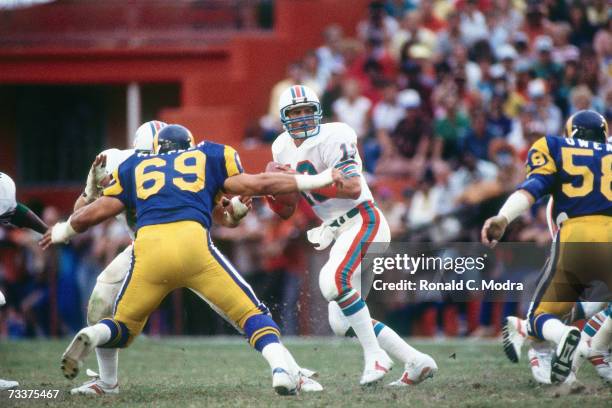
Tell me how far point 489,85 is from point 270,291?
12.9ft

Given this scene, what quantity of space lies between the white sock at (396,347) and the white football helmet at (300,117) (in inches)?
60.5

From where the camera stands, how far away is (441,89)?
14703 millimetres

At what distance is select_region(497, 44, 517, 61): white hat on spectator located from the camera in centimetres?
1467

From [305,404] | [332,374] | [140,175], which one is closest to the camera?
[305,404]

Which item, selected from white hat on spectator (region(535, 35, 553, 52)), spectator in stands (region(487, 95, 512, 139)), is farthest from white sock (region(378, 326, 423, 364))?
white hat on spectator (region(535, 35, 553, 52))

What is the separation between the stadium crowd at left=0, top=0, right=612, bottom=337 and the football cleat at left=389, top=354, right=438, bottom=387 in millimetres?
3945

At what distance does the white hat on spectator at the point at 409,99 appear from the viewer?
1470cm

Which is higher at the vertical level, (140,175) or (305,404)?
(140,175)

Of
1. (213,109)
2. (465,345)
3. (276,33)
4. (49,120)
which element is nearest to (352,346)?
(465,345)

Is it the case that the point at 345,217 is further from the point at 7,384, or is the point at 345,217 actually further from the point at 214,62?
the point at 214,62

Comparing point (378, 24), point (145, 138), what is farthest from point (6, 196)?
point (378, 24)

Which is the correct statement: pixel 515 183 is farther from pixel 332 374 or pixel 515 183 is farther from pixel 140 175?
pixel 140 175

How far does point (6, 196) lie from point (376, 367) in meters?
3.02

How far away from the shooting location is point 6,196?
8.52m
